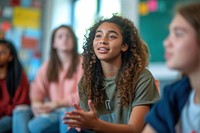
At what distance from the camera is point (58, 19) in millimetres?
3553

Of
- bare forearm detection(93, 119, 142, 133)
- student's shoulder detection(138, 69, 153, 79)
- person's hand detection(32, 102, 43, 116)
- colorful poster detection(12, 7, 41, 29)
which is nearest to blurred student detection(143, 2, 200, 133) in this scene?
bare forearm detection(93, 119, 142, 133)

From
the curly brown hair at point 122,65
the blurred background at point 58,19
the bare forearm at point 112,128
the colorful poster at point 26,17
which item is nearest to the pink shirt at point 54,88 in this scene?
the curly brown hair at point 122,65

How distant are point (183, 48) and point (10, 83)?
57.8 inches

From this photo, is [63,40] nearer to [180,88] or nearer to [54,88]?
[54,88]

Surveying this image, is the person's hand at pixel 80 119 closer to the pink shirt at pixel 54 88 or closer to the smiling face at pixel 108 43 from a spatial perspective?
the smiling face at pixel 108 43

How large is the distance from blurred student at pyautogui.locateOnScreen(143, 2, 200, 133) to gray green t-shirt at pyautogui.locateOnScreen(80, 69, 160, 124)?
0.85ft

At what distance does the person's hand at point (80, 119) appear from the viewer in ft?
3.25

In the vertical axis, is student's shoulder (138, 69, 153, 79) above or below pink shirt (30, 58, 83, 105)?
above

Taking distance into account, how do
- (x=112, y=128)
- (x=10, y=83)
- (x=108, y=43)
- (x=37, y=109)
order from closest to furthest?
1. (x=112, y=128)
2. (x=108, y=43)
3. (x=37, y=109)
4. (x=10, y=83)

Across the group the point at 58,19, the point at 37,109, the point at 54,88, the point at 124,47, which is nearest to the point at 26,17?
the point at 58,19

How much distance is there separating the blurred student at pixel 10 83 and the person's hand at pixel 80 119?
3.35 feet

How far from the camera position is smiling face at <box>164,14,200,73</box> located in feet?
2.76

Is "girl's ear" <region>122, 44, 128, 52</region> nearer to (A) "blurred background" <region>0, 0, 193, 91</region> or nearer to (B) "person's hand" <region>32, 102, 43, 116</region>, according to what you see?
(B) "person's hand" <region>32, 102, 43, 116</region>

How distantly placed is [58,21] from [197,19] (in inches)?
111
